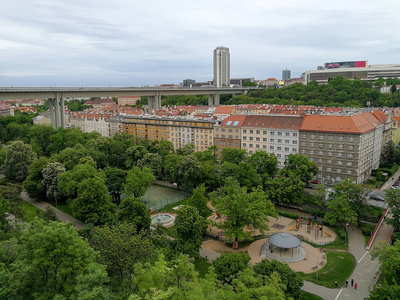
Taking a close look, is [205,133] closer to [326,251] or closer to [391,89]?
[326,251]

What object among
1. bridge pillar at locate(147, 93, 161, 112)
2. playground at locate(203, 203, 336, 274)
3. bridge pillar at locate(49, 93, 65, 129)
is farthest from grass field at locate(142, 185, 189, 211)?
bridge pillar at locate(147, 93, 161, 112)

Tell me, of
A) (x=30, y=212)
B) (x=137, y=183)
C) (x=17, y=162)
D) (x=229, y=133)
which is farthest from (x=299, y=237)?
(x=17, y=162)

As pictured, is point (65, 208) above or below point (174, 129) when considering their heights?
below

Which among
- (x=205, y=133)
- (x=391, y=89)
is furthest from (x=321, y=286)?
(x=391, y=89)

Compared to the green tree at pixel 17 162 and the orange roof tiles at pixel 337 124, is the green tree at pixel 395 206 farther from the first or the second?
the green tree at pixel 17 162

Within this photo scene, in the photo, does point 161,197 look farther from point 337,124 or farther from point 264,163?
point 337,124

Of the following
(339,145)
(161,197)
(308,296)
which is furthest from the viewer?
(339,145)

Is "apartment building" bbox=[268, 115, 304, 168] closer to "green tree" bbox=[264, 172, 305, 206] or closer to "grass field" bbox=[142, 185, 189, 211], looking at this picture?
"green tree" bbox=[264, 172, 305, 206]

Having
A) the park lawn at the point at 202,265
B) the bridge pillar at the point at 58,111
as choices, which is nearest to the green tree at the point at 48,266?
the park lawn at the point at 202,265
